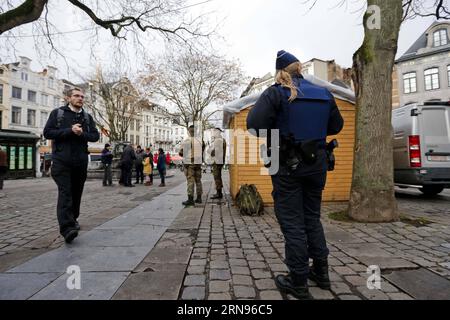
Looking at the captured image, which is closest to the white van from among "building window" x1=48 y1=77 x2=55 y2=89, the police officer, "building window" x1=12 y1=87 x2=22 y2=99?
the police officer

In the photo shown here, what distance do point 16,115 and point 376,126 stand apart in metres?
50.2

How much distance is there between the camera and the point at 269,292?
7.43ft

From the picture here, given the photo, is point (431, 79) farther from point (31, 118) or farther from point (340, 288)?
point (31, 118)

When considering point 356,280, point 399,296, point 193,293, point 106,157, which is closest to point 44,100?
point 106,157

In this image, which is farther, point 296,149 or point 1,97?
point 1,97

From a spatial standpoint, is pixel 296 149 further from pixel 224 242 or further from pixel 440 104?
pixel 440 104

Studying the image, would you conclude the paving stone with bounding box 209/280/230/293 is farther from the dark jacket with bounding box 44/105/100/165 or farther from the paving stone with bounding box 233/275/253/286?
the dark jacket with bounding box 44/105/100/165

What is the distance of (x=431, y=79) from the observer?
27891 mm

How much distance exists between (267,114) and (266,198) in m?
4.88

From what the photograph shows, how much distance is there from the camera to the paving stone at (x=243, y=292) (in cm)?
219

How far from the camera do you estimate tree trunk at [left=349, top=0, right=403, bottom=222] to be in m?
4.71
